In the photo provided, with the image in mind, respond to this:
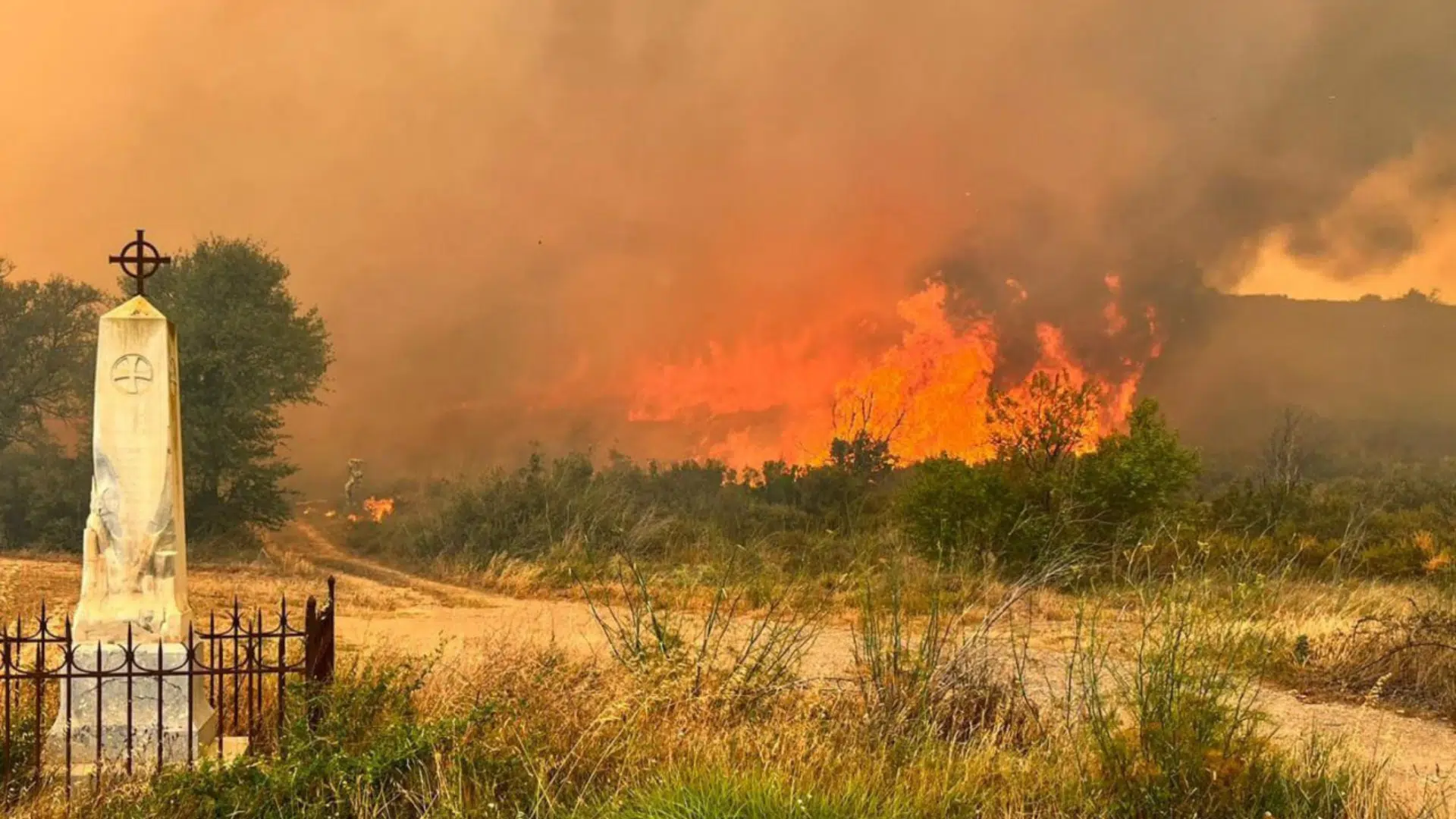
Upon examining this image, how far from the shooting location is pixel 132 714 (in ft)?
19.9

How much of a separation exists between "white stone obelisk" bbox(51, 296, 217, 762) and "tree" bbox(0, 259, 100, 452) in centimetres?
2936

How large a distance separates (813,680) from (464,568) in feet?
54.9

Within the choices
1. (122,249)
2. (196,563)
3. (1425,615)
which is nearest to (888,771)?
(122,249)

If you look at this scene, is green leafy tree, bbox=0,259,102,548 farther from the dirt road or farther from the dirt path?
the dirt path

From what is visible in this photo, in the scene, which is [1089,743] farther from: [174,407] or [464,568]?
[464,568]

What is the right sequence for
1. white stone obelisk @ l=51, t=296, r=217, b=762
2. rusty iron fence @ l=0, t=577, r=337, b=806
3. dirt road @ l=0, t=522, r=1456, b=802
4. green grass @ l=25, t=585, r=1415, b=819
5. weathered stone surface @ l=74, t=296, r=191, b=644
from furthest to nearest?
dirt road @ l=0, t=522, r=1456, b=802, weathered stone surface @ l=74, t=296, r=191, b=644, white stone obelisk @ l=51, t=296, r=217, b=762, rusty iron fence @ l=0, t=577, r=337, b=806, green grass @ l=25, t=585, r=1415, b=819

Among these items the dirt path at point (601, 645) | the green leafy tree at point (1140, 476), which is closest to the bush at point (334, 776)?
the dirt path at point (601, 645)

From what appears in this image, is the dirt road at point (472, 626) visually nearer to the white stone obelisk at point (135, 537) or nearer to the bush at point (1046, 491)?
the white stone obelisk at point (135, 537)

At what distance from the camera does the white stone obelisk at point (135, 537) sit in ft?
20.2

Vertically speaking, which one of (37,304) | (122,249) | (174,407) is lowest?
(174,407)

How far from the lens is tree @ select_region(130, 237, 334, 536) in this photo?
27.3 meters

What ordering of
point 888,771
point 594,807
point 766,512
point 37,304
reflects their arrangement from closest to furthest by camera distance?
point 594,807 → point 888,771 → point 766,512 → point 37,304

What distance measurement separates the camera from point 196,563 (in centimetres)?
2347

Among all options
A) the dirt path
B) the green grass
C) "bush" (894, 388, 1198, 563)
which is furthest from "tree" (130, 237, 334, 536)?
the green grass
